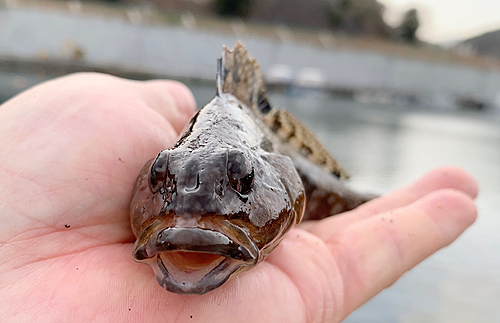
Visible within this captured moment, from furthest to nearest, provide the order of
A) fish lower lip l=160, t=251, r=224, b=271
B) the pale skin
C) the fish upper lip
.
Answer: the pale skin, fish lower lip l=160, t=251, r=224, b=271, the fish upper lip

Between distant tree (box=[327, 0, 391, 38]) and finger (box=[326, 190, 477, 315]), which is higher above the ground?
distant tree (box=[327, 0, 391, 38])

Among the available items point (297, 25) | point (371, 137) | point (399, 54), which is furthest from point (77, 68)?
point (297, 25)

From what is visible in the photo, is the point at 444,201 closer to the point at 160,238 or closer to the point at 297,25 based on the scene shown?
the point at 160,238

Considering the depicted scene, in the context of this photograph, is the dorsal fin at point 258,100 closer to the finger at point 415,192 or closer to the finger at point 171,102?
the finger at point 171,102

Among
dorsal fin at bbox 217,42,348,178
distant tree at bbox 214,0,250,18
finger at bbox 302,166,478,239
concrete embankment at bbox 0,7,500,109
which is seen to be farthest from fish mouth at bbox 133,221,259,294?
distant tree at bbox 214,0,250,18

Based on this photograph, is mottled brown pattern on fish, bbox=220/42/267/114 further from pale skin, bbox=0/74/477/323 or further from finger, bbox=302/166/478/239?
finger, bbox=302/166/478/239

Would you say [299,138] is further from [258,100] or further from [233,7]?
[233,7]
